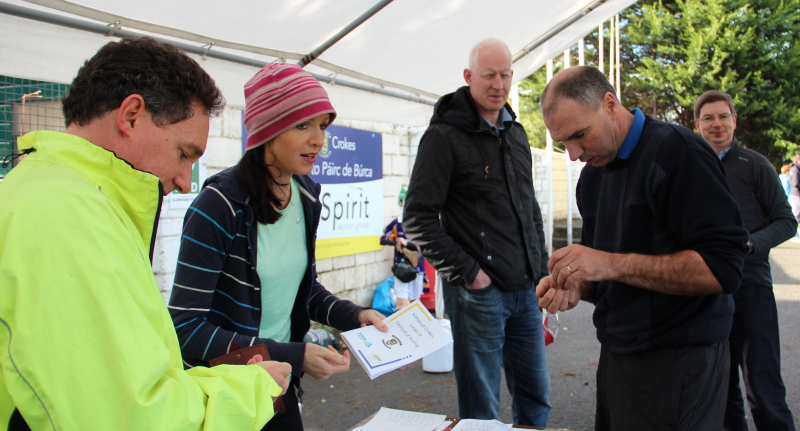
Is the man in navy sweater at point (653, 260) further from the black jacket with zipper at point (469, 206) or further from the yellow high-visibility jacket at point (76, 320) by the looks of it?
the yellow high-visibility jacket at point (76, 320)

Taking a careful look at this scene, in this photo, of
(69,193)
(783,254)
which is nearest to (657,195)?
(69,193)

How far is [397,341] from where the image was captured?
72.9 inches

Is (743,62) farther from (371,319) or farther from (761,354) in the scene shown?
(371,319)

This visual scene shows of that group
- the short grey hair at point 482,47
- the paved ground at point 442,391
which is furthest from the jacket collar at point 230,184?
the paved ground at point 442,391

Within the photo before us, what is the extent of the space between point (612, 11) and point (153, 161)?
399 centimetres

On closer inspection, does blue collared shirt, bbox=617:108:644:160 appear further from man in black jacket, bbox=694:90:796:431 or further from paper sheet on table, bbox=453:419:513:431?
man in black jacket, bbox=694:90:796:431

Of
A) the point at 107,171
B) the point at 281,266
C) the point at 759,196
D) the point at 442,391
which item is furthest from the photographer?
the point at 442,391

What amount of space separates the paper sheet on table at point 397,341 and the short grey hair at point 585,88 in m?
0.90

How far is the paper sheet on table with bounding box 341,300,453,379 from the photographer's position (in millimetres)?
1702

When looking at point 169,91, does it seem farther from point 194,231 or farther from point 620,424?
point 620,424

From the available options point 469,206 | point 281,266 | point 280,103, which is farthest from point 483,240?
point 280,103

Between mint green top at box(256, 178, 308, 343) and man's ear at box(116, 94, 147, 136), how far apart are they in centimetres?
76

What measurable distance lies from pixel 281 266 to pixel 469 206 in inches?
47.8

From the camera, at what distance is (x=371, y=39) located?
10.7 ft
